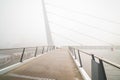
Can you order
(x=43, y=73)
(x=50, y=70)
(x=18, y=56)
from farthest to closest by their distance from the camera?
(x=18, y=56) < (x=50, y=70) < (x=43, y=73)

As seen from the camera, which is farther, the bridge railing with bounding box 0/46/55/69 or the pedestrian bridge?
the bridge railing with bounding box 0/46/55/69

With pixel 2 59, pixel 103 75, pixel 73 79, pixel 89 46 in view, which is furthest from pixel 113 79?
pixel 89 46

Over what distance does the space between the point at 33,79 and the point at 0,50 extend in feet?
5.90

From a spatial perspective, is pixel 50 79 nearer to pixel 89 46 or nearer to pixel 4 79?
pixel 4 79

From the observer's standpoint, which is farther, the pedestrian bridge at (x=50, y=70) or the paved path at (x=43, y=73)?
the paved path at (x=43, y=73)

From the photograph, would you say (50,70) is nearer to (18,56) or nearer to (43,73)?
(43,73)

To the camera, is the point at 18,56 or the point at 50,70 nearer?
the point at 50,70

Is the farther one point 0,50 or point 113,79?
point 113,79

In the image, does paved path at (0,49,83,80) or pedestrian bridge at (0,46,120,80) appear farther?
paved path at (0,49,83,80)

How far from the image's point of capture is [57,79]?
452 cm

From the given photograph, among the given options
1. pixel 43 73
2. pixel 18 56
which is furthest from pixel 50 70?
pixel 18 56

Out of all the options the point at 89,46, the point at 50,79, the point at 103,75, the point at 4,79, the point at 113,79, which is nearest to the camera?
the point at 103,75

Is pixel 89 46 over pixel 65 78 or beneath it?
over

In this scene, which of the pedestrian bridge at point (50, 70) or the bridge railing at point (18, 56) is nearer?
the pedestrian bridge at point (50, 70)
